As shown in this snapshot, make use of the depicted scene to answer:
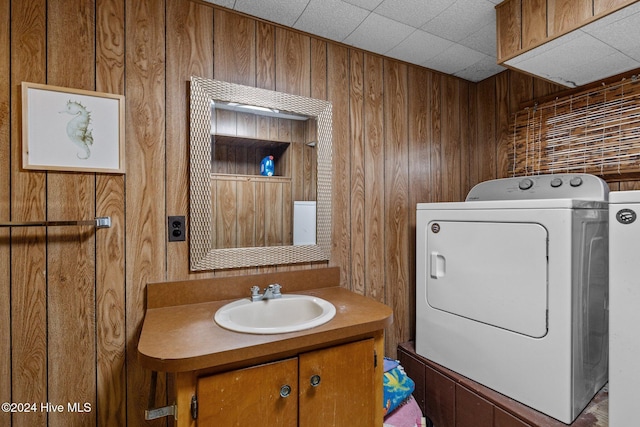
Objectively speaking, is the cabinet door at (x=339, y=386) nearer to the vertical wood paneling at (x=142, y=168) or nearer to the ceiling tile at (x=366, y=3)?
the vertical wood paneling at (x=142, y=168)

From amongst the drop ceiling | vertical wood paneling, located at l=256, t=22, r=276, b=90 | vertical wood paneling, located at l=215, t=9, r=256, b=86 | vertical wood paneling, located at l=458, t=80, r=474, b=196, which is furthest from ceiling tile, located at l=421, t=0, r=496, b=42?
vertical wood paneling, located at l=215, t=9, r=256, b=86

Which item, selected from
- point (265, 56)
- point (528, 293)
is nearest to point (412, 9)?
point (265, 56)

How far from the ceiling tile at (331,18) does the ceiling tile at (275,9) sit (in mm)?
40

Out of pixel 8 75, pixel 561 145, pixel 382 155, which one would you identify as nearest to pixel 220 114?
pixel 8 75

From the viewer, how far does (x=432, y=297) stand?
1.74 metres

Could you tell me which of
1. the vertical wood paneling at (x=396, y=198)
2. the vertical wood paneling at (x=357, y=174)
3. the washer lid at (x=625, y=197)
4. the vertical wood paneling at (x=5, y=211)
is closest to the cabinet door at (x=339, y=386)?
the vertical wood paneling at (x=357, y=174)

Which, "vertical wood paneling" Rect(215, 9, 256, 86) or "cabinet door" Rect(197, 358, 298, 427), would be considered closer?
"cabinet door" Rect(197, 358, 298, 427)

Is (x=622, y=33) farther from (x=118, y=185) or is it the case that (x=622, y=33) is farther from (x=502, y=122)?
(x=118, y=185)

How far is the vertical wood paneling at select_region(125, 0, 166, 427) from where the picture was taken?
1386 millimetres

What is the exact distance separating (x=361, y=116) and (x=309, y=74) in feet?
1.32

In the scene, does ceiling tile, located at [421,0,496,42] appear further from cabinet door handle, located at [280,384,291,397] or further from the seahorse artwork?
cabinet door handle, located at [280,384,291,397]

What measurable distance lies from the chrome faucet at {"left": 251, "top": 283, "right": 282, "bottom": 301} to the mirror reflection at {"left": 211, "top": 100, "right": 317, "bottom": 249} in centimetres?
23

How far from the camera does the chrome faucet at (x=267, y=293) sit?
1.50m

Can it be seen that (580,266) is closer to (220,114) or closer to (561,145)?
(561,145)
